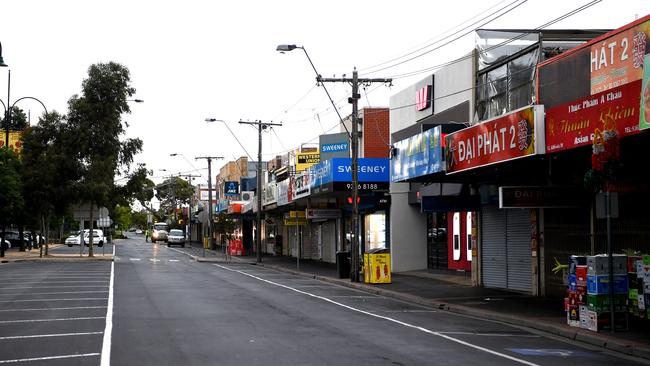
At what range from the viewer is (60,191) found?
45250mm

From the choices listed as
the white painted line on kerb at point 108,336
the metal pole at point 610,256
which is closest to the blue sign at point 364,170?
the white painted line on kerb at point 108,336

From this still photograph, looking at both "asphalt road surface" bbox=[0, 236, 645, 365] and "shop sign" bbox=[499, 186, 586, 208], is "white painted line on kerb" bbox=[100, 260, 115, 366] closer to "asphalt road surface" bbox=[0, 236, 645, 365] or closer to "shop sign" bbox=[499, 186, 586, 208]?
"asphalt road surface" bbox=[0, 236, 645, 365]

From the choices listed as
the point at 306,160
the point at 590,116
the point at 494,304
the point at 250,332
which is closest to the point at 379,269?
the point at 494,304

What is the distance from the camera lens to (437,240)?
3284 centimetres

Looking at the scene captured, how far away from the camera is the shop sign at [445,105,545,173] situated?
51.7 feet

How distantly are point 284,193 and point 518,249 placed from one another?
24483 millimetres

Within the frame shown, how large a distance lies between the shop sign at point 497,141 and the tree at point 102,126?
99.5 feet

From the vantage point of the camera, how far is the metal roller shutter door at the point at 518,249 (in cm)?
2320

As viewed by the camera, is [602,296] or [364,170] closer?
[602,296]

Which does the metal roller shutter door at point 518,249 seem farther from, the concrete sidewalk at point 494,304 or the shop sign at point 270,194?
the shop sign at point 270,194

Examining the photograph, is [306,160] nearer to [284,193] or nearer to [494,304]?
[284,193]

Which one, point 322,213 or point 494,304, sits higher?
point 322,213

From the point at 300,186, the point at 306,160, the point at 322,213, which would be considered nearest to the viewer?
the point at 322,213

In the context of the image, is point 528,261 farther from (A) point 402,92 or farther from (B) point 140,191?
(B) point 140,191
